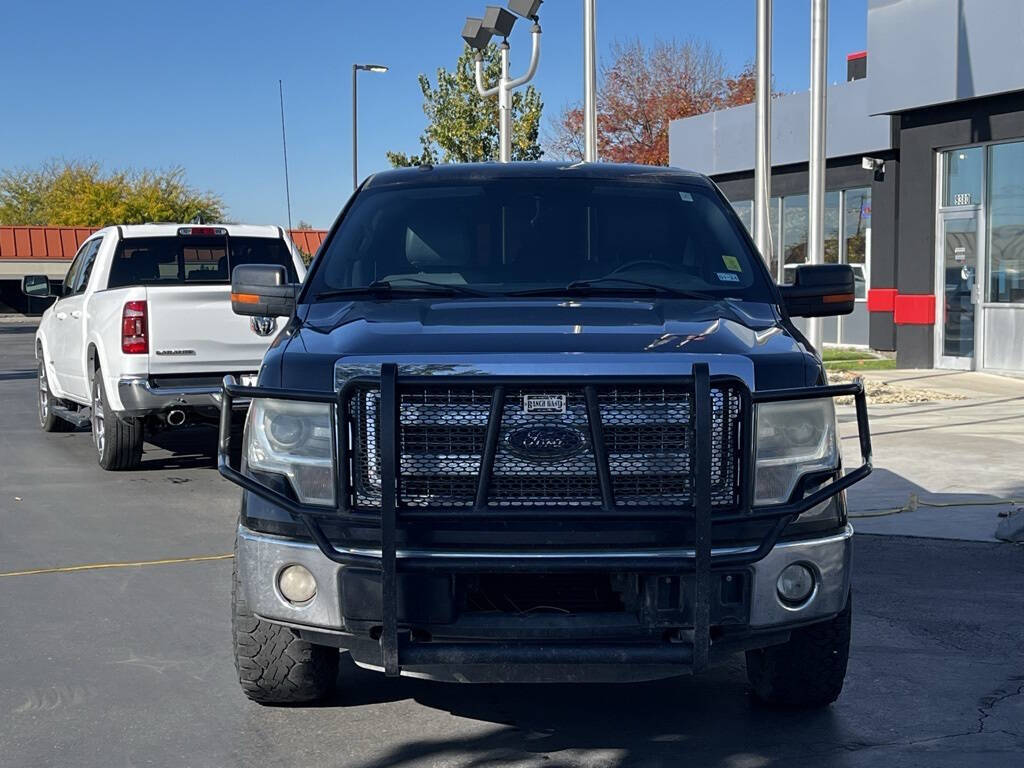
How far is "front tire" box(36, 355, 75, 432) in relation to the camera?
13805 millimetres

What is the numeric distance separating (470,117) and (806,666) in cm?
3567

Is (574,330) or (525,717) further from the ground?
(574,330)

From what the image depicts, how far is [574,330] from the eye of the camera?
438 cm

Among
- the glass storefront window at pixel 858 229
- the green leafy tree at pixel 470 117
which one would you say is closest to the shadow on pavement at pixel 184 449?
the glass storefront window at pixel 858 229

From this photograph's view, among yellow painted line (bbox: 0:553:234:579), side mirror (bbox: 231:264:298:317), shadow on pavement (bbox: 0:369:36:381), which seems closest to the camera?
side mirror (bbox: 231:264:298:317)

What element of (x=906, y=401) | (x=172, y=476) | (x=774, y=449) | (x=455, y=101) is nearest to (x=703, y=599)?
(x=774, y=449)

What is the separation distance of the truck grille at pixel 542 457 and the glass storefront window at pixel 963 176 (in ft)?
52.2

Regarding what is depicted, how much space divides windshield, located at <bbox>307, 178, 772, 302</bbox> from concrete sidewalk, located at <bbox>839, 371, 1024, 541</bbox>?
11.3 ft

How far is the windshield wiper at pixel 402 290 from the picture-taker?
16.9 ft

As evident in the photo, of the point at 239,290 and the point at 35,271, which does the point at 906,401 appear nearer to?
the point at 239,290

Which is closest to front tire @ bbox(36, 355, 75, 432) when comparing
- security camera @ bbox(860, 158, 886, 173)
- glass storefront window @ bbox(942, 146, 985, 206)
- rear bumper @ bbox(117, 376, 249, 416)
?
rear bumper @ bbox(117, 376, 249, 416)

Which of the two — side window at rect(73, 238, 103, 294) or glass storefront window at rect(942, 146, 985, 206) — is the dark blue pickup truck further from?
glass storefront window at rect(942, 146, 985, 206)

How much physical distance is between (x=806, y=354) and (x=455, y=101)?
119 ft

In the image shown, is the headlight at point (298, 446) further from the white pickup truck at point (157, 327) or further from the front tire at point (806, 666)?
the white pickup truck at point (157, 327)
